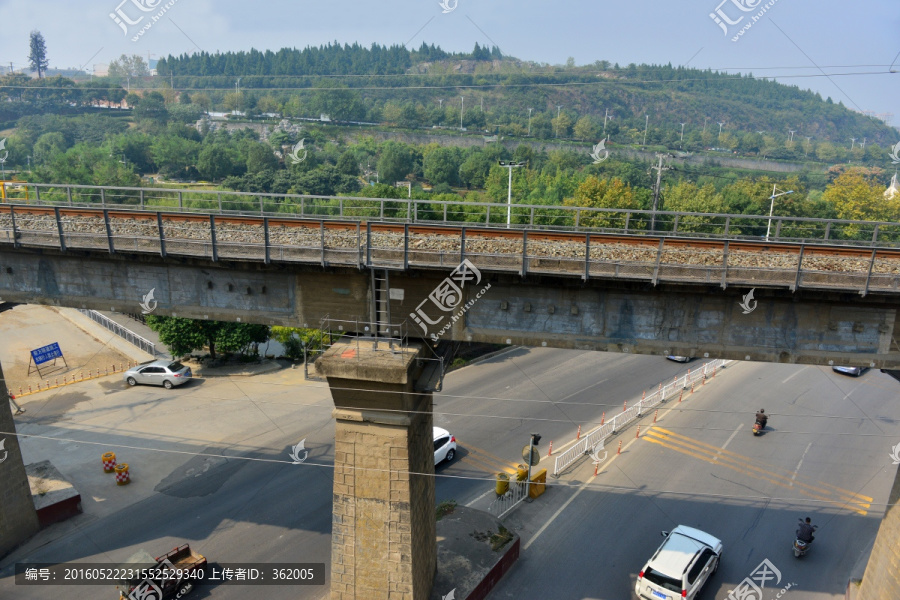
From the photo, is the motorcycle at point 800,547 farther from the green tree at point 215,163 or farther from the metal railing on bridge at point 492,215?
the green tree at point 215,163

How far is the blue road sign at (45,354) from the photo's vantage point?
95.7 ft

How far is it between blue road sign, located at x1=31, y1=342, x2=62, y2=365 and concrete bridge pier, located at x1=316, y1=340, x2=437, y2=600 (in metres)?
23.9

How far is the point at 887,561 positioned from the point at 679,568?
451cm

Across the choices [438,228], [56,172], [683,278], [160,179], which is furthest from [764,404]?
[160,179]

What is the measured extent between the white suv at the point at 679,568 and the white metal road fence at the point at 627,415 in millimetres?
5729

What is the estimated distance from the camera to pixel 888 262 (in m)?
13.0

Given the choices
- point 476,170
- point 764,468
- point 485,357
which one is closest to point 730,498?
point 764,468

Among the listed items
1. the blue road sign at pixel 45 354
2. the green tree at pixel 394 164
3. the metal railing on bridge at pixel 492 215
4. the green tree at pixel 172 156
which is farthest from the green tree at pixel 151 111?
the blue road sign at pixel 45 354

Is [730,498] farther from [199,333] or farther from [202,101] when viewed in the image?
[202,101]

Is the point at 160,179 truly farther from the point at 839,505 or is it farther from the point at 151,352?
the point at 839,505

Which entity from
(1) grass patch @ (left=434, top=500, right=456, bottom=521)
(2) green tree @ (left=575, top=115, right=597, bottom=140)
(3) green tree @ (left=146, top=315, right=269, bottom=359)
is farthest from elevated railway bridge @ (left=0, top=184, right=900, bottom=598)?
(2) green tree @ (left=575, top=115, right=597, bottom=140)

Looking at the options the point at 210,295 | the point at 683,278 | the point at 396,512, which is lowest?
the point at 396,512

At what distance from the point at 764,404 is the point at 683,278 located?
20384 millimetres

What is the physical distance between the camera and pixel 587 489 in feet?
67.3
